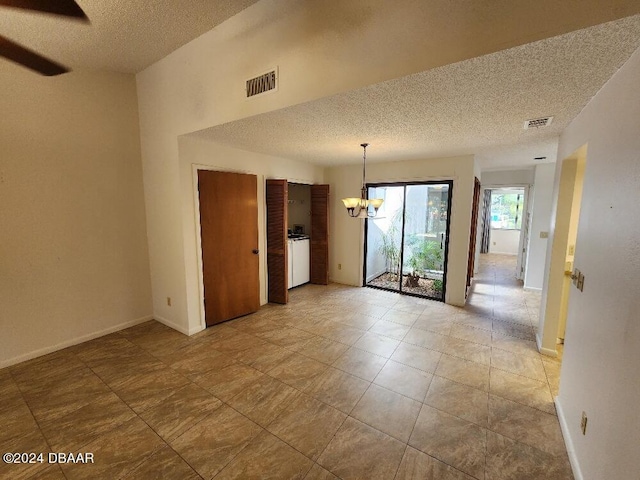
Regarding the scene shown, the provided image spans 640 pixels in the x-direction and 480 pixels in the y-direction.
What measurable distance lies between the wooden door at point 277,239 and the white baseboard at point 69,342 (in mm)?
1782

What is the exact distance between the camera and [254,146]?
3518 mm

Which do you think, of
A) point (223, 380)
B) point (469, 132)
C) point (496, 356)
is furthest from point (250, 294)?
point (469, 132)

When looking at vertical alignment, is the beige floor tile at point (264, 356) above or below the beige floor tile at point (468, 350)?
below

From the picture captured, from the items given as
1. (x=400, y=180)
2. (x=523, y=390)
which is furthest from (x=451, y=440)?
(x=400, y=180)

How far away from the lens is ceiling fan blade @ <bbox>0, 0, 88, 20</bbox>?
1233mm

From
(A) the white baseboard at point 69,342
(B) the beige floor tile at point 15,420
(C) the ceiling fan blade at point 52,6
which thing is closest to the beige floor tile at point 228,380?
(B) the beige floor tile at point 15,420

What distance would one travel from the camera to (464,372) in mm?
2510

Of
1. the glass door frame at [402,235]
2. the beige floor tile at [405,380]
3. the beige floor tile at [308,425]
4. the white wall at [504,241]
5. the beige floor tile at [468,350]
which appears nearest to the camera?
the beige floor tile at [308,425]

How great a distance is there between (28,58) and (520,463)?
14.6ft

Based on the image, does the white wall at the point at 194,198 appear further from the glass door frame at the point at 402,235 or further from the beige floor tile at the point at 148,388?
the glass door frame at the point at 402,235

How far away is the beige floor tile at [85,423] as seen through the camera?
1.76m

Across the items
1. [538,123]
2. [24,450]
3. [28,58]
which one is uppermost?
[28,58]

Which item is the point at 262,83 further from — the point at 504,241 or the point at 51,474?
the point at 504,241

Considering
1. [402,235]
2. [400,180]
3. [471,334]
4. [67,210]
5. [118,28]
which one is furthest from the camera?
[402,235]
